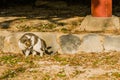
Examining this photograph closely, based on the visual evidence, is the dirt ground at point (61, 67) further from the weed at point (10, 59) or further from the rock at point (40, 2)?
the rock at point (40, 2)

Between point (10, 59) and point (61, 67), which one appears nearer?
point (61, 67)

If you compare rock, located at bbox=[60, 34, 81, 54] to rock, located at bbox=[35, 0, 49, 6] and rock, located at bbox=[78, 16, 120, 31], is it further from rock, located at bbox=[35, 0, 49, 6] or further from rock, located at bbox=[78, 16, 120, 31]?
rock, located at bbox=[35, 0, 49, 6]

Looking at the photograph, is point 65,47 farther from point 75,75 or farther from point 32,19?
point 32,19

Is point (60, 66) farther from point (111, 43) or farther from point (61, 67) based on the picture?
point (111, 43)

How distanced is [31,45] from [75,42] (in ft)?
3.23

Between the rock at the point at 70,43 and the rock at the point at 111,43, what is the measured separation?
1.96 ft

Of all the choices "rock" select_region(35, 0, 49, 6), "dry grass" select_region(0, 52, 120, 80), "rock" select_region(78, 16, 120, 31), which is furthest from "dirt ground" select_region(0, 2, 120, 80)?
"rock" select_region(35, 0, 49, 6)

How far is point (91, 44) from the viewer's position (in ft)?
24.8


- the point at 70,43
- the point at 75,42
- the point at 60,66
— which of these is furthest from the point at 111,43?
the point at 60,66

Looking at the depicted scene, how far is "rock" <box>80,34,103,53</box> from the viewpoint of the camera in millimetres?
7527

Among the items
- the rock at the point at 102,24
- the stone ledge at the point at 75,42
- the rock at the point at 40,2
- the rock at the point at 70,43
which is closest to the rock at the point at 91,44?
the stone ledge at the point at 75,42

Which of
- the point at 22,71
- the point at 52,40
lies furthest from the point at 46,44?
the point at 22,71

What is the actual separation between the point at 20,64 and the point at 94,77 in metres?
1.66

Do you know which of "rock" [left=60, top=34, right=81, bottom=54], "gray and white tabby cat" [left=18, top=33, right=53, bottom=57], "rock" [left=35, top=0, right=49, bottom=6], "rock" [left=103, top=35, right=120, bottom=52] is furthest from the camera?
"rock" [left=35, top=0, right=49, bottom=6]
